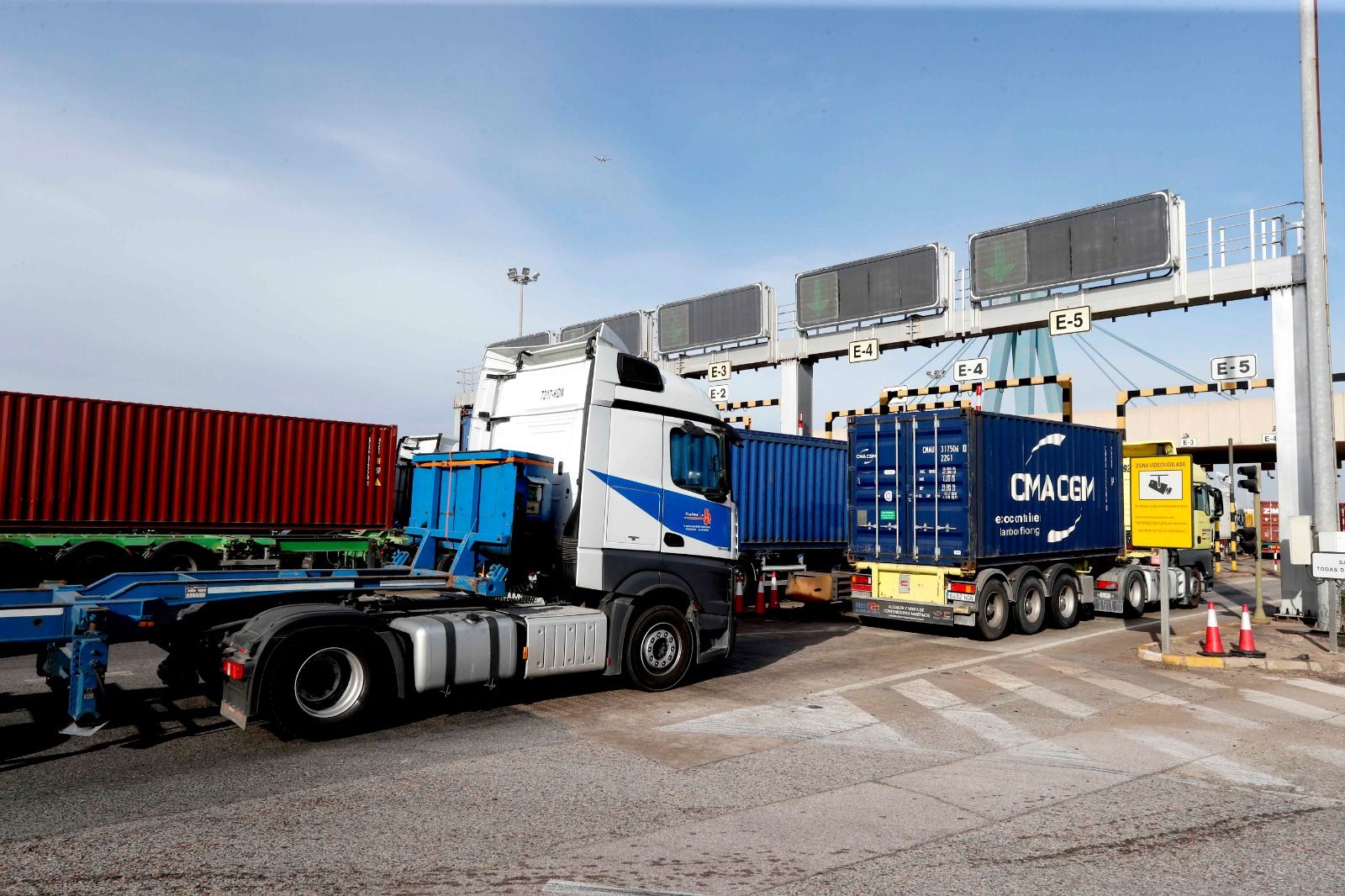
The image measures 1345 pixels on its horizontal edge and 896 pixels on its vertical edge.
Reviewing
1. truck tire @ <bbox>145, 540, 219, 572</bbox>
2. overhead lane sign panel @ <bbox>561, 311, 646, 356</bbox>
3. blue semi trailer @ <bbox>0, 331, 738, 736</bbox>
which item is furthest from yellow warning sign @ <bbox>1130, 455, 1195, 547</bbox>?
overhead lane sign panel @ <bbox>561, 311, 646, 356</bbox>

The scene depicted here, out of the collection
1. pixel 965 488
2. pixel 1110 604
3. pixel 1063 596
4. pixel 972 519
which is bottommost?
pixel 1110 604

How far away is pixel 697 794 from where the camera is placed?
577cm

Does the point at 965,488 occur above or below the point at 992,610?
above

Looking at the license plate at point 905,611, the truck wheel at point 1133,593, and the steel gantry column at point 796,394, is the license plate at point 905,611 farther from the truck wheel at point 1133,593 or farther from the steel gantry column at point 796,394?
the steel gantry column at point 796,394

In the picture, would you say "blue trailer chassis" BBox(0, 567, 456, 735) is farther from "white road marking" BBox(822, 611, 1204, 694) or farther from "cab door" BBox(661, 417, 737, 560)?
"white road marking" BBox(822, 611, 1204, 694)

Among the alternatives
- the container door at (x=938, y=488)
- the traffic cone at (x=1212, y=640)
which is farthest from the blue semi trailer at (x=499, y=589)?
the traffic cone at (x=1212, y=640)

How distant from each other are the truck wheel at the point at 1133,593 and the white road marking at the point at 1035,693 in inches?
281

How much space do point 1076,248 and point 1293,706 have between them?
40.3 ft

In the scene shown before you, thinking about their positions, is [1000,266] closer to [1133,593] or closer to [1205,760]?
[1133,593]

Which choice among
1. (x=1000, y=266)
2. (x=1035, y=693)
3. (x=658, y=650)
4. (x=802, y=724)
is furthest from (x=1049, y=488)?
(x=802, y=724)

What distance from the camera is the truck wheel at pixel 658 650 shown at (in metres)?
8.89

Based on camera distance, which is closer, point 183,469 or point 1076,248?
point 183,469

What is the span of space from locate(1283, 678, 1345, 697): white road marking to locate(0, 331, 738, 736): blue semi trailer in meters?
6.46

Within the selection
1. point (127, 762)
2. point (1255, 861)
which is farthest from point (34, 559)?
point (1255, 861)
